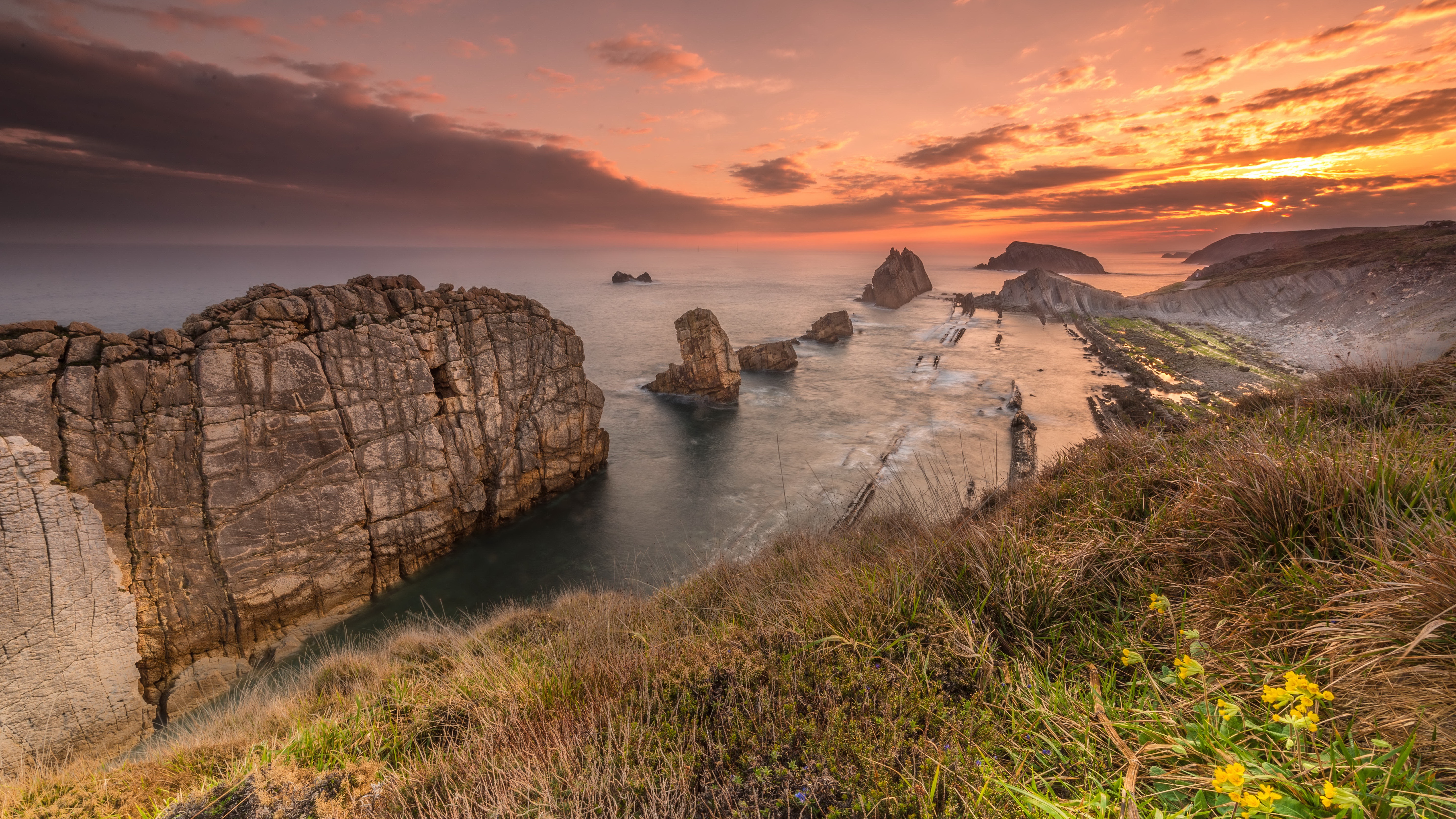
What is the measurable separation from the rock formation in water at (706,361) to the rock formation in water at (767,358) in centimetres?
807

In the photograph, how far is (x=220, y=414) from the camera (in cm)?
1160

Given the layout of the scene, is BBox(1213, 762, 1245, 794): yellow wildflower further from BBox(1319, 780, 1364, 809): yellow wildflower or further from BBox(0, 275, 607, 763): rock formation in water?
BBox(0, 275, 607, 763): rock formation in water

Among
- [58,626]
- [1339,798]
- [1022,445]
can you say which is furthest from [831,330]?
[1339,798]

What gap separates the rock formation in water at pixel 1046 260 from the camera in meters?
172

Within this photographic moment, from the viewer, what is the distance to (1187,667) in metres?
2.51

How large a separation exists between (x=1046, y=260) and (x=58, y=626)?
217406 mm

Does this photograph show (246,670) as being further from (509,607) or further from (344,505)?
(509,607)

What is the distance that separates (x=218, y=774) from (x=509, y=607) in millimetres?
7556

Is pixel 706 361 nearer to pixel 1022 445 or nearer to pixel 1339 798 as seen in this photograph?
pixel 1022 445

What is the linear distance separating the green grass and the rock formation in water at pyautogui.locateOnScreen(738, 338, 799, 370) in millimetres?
36136

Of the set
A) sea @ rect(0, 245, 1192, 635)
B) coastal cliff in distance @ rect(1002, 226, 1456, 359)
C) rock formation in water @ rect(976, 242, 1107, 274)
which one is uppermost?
rock formation in water @ rect(976, 242, 1107, 274)

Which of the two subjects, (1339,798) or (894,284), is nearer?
(1339,798)

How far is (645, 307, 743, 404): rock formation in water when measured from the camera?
32.1m

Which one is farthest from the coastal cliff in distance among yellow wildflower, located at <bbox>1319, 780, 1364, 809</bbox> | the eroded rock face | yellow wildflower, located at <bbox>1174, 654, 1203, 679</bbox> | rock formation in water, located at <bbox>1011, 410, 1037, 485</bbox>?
the eroded rock face
